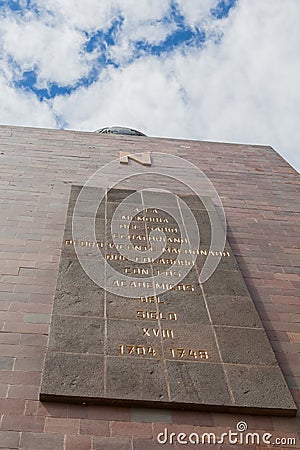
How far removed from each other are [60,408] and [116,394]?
356mm

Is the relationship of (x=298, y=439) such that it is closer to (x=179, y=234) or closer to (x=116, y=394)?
(x=116, y=394)

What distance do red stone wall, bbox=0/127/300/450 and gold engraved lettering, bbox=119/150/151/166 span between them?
0.45ft

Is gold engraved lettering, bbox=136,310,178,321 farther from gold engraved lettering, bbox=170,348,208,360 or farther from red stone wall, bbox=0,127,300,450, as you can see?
red stone wall, bbox=0,127,300,450

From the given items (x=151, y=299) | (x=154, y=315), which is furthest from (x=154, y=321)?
(x=151, y=299)

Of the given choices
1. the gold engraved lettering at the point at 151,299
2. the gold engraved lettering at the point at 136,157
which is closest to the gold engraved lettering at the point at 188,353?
the gold engraved lettering at the point at 151,299

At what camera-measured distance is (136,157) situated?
7730 mm

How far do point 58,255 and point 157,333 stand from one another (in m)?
1.49

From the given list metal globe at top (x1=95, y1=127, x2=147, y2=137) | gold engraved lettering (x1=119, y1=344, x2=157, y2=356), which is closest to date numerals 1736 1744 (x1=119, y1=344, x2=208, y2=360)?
gold engraved lettering (x1=119, y1=344, x2=157, y2=356)

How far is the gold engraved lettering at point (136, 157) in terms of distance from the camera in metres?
7.54

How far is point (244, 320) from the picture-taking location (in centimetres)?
414

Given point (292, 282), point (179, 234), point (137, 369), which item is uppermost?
point (179, 234)

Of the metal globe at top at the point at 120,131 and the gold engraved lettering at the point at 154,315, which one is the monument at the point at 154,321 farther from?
the metal globe at top at the point at 120,131

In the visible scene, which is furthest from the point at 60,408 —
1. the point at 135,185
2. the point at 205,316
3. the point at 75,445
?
the point at 135,185

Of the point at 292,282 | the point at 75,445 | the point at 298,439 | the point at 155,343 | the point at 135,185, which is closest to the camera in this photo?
the point at 75,445
